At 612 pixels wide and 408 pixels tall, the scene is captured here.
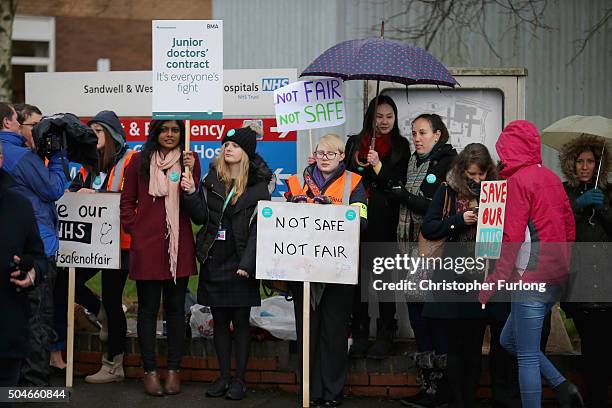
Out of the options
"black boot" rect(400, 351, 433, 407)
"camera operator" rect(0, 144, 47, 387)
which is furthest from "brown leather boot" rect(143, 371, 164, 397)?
"camera operator" rect(0, 144, 47, 387)

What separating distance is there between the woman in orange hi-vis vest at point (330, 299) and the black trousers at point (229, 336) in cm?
43

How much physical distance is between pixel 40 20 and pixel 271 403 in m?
19.9

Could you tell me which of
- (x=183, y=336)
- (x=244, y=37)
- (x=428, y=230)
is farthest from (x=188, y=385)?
(x=244, y=37)

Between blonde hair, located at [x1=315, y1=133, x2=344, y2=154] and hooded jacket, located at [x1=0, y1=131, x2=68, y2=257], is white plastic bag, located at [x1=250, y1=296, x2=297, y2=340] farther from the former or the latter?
hooded jacket, located at [x1=0, y1=131, x2=68, y2=257]

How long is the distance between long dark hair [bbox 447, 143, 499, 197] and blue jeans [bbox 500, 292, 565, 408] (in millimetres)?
923

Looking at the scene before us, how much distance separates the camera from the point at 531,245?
6723mm

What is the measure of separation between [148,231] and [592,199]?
10.4ft

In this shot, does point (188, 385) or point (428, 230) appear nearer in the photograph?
point (428, 230)

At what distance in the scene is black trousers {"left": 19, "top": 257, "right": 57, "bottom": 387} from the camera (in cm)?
759

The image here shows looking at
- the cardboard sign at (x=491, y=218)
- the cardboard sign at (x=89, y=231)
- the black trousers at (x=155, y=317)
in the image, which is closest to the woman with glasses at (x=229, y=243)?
the black trousers at (x=155, y=317)

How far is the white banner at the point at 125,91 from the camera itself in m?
9.77

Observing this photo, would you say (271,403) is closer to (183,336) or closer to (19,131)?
(183,336)

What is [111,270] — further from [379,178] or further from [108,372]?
[379,178]

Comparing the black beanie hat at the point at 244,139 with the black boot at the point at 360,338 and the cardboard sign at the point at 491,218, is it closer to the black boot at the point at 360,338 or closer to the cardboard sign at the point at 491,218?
the black boot at the point at 360,338
